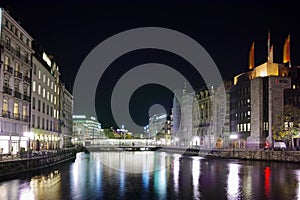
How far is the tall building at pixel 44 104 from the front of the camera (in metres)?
78.1

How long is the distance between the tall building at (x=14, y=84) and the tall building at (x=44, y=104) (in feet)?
13.7

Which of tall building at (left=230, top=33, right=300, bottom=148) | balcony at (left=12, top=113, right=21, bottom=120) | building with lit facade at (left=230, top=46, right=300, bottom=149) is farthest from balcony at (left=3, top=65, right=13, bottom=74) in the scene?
tall building at (left=230, top=33, right=300, bottom=148)

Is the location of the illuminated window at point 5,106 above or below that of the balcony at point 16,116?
above

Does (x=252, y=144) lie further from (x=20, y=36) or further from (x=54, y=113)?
(x=20, y=36)

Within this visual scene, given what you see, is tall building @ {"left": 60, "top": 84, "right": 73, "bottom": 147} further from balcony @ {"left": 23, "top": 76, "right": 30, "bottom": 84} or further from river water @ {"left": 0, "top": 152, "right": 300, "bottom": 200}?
river water @ {"left": 0, "top": 152, "right": 300, "bottom": 200}

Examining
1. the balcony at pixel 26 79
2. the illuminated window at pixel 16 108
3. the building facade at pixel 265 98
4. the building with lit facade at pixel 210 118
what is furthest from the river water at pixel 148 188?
the building with lit facade at pixel 210 118

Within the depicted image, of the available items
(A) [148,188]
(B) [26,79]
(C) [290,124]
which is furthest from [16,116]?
(C) [290,124]

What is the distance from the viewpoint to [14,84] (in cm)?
6644

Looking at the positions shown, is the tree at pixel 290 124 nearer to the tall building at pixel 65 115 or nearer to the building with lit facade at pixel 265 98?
the building with lit facade at pixel 265 98

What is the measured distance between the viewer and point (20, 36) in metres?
70.2

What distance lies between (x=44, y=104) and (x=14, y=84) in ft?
67.1

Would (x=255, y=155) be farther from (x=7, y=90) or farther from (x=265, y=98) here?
(x=7, y=90)

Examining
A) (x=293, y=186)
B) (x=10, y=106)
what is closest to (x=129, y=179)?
(x=293, y=186)

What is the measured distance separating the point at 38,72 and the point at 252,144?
236ft
